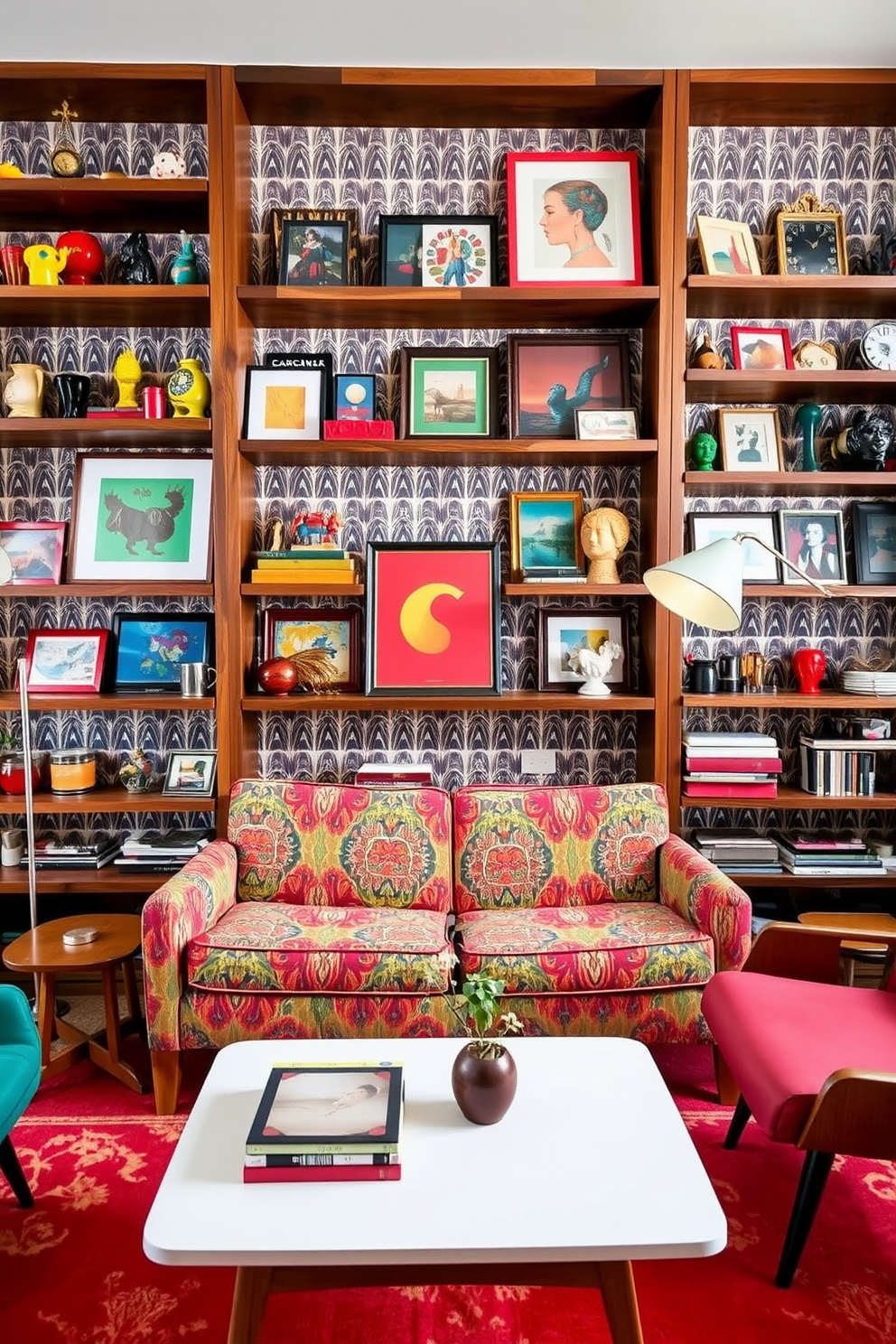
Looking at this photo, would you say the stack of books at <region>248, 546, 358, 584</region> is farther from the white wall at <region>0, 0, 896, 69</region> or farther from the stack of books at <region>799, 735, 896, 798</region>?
the stack of books at <region>799, 735, 896, 798</region>

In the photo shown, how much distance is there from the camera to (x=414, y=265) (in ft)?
11.2

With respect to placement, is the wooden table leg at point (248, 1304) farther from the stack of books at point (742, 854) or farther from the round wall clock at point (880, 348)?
the round wall clock at point (880, 348)

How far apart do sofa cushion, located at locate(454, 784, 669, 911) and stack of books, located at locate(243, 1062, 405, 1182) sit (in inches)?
49.6

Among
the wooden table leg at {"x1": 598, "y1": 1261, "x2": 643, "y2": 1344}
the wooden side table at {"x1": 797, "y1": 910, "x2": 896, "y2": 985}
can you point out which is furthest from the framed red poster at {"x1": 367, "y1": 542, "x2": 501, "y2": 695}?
the wooden table leg at {"x1": 598, "y1": 1261, "x2": 643, "y2": 1344}

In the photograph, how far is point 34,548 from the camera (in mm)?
3469

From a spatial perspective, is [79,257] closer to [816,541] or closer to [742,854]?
[816,541]

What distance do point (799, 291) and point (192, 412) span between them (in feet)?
7.24

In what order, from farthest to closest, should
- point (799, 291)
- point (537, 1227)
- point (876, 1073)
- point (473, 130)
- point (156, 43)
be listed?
point (473, 130) → point (799, 291) → point (156, 43) → point (876, 1073) → point (537, 1227)

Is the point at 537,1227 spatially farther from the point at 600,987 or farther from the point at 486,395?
the point at 486,395

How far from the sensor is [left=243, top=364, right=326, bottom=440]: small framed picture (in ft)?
11.3

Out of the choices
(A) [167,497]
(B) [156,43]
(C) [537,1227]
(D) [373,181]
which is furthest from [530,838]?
(B) [156,43]

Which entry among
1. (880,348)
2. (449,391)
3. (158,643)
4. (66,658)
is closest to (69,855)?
(66,658)

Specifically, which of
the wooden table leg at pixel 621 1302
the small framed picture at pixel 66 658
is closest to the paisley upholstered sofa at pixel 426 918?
the small framed picture at pixel 66 658

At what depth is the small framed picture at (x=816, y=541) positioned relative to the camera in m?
3.48
